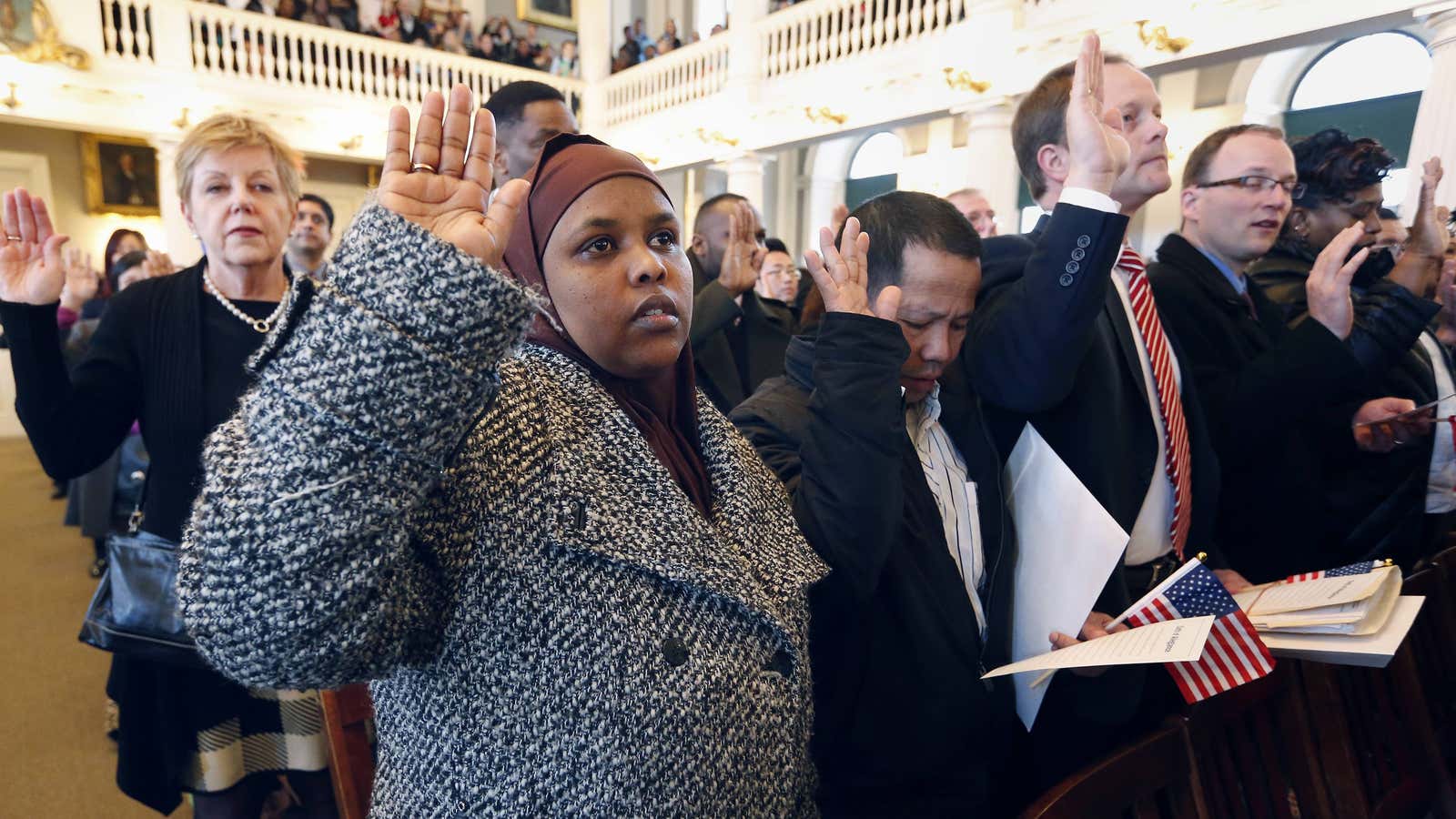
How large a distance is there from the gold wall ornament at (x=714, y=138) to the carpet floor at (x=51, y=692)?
8.26 metres

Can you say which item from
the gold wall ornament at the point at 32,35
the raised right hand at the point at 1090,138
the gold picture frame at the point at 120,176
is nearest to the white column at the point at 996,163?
the raised right hand at the point at 1090,138

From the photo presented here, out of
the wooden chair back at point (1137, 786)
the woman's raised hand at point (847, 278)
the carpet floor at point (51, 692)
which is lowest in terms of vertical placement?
the carpet floor at point (51, 692)

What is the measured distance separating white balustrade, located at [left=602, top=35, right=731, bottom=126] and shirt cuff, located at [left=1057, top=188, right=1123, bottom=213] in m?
10.8

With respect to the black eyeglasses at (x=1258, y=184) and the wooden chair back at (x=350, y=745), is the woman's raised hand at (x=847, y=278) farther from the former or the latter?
the black eyeglasses at (x=1258, y=184)

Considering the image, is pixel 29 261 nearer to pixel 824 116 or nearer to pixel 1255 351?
pixel 1255 351

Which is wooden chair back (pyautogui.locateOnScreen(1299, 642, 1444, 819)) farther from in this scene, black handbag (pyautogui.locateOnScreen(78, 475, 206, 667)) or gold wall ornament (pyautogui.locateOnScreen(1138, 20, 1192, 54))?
gold wall ornament (pyautogui.locateOnScreen(1138, 20, 1192, 54))

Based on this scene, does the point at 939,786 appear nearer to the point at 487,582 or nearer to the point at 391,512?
the point at 487,582

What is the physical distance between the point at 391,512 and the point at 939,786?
1.03 metres

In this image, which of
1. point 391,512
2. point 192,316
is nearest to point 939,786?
point 391,512

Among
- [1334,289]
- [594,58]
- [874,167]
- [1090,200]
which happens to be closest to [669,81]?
[594,58]

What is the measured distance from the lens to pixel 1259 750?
134 cm

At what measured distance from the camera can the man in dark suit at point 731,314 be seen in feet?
9.48

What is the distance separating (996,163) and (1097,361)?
264 inches

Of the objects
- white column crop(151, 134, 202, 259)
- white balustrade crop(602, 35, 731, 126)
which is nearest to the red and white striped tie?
white balustrade crop(602, 35, 731, 126)
